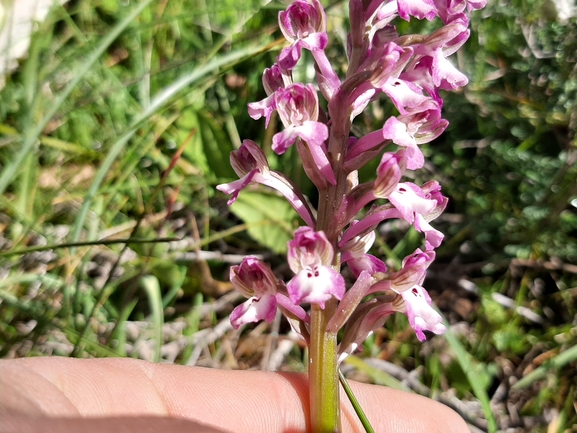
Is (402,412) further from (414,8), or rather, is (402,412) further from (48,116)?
(48,116)

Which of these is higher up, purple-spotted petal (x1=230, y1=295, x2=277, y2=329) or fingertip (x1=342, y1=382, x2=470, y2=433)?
purple-spotted petal (x1=230, y1=295, x2=277, y2=329)

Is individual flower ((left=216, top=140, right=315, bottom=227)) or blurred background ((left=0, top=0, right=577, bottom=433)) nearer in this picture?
individual flower ((left=216, top=140, right=315, bottom=227))

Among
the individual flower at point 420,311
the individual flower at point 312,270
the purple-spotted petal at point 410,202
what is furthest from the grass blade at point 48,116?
the individual flower at point 420,311

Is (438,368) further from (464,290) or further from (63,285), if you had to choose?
(63,285)

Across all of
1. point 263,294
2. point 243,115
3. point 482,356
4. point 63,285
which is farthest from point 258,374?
point 243,115

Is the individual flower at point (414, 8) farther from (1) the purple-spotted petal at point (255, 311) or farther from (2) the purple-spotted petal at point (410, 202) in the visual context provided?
(1) the purple-spotted petal at point (255, 311)

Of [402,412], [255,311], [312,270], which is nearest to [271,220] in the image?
[402,412]

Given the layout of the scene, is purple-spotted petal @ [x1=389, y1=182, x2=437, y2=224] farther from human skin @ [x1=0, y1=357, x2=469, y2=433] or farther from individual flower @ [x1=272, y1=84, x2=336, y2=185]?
human skin @ [x1=0, y1=357, x2=469, y2=433]

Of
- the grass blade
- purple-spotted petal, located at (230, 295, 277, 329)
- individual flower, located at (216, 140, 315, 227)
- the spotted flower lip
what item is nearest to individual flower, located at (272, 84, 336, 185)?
the spotted flower lip
